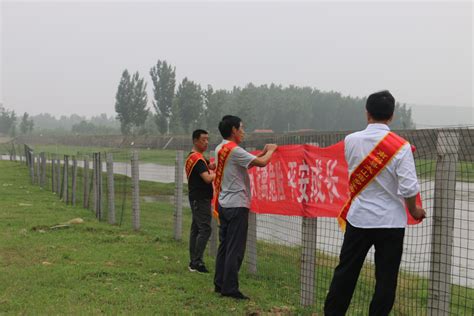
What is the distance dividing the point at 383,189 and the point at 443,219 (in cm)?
54

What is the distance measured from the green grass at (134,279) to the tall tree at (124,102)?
66391mm

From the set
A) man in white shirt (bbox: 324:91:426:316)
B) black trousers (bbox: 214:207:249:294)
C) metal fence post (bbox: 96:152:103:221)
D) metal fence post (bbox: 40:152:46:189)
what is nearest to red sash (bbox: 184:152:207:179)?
black trousers (bbox: 214:207:249:294)

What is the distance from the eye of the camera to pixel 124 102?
242 feet

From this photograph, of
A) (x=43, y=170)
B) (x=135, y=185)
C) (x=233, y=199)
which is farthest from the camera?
(x=43, y=170)

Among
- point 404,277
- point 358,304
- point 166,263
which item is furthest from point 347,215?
point 166,263

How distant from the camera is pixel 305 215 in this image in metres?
4.57

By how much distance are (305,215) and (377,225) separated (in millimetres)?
1417

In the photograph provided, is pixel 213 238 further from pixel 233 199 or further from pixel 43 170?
pixel 43 170

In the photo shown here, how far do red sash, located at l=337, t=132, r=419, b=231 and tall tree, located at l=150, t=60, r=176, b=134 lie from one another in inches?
2655

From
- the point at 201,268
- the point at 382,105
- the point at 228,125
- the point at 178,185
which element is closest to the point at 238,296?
the point at 201,268

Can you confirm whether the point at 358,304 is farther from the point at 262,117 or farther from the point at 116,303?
the point at 262,117

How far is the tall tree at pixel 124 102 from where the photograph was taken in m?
73.6

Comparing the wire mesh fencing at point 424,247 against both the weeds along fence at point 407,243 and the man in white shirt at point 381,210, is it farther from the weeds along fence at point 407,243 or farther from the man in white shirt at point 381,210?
the man in white shirt at point 381,210

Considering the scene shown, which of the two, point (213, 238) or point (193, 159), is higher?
point (193, 159)
